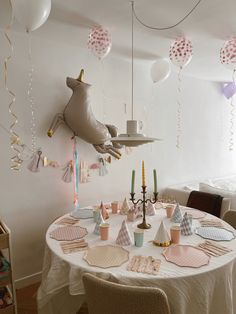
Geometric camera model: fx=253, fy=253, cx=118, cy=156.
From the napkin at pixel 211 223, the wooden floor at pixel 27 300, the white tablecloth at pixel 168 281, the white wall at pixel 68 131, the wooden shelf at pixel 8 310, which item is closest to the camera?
the white tablecloth at pixel 168 281

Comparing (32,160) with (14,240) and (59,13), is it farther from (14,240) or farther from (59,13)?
(59,13)

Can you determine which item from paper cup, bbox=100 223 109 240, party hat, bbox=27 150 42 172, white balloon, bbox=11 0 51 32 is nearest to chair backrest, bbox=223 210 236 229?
paper cup, bbox=100 223 109 240

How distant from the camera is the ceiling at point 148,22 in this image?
68.8 inches

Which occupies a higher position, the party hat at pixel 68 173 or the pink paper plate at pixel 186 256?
the party hat at pixel 68 173

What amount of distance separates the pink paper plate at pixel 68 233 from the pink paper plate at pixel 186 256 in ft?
1.98

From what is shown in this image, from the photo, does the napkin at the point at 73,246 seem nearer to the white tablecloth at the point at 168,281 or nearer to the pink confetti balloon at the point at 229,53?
the white tablecloth at the point at 168,281

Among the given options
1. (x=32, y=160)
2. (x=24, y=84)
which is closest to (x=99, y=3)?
(x=24, y=84)

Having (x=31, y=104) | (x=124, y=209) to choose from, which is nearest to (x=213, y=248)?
(x=124, y=209)

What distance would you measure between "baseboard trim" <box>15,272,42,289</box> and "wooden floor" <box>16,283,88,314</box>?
39mm

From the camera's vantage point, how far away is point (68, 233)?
1.78m

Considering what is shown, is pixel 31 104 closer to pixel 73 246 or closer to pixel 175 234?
pixel 73 246

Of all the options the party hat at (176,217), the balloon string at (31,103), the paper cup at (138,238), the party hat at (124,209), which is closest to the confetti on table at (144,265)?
the paper cup at (138,238)

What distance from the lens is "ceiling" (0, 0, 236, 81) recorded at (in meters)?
1.75

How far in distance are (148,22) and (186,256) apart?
1.74 m
